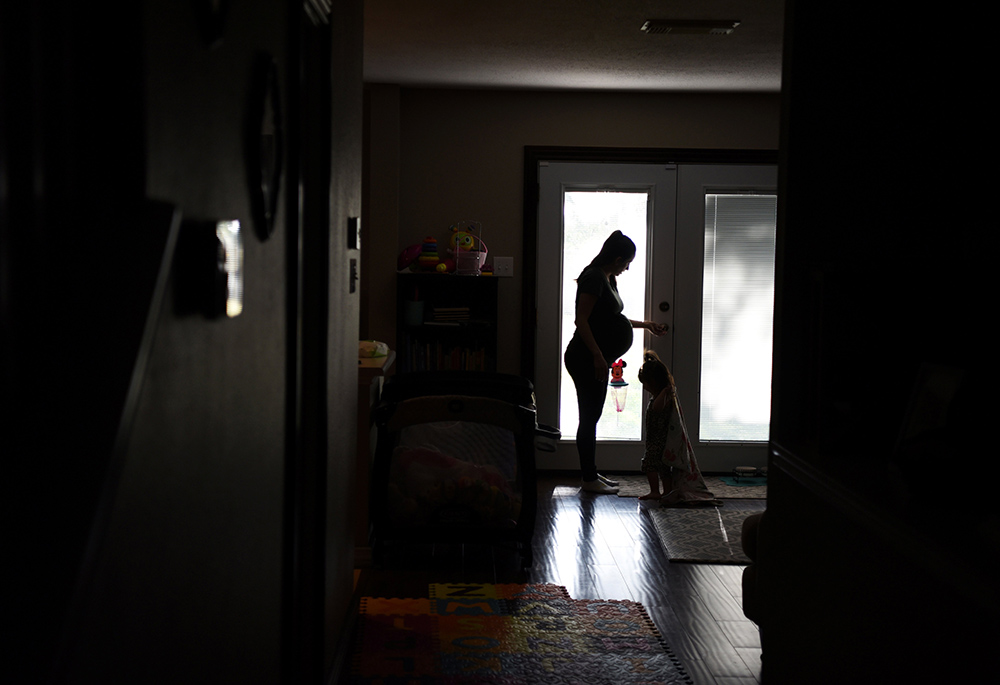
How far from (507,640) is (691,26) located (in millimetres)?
2760

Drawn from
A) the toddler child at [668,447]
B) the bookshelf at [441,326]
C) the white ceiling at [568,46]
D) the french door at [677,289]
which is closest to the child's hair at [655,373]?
the toddler child at [668,447]

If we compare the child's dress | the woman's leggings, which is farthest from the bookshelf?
the child's dress

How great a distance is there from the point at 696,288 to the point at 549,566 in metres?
2.55

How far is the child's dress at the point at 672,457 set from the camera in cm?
452

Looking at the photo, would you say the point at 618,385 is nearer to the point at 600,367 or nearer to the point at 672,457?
the point at 600,367

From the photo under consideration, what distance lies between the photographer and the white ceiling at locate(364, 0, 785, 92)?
361cm

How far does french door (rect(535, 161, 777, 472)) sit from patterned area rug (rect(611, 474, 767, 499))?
0.16m

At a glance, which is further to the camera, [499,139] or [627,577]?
[499,139]

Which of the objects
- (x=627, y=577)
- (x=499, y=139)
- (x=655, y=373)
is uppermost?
(x=499, y=139)

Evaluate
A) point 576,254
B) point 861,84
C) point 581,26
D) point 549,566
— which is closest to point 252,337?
point 861,84

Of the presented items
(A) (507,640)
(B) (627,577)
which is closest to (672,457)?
(B) (627,577)

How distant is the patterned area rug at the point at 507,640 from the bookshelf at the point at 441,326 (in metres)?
2.15

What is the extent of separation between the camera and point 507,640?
8.96 ft

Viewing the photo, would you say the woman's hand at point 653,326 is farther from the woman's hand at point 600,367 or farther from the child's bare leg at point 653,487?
the child's bare leg at point 653,487
